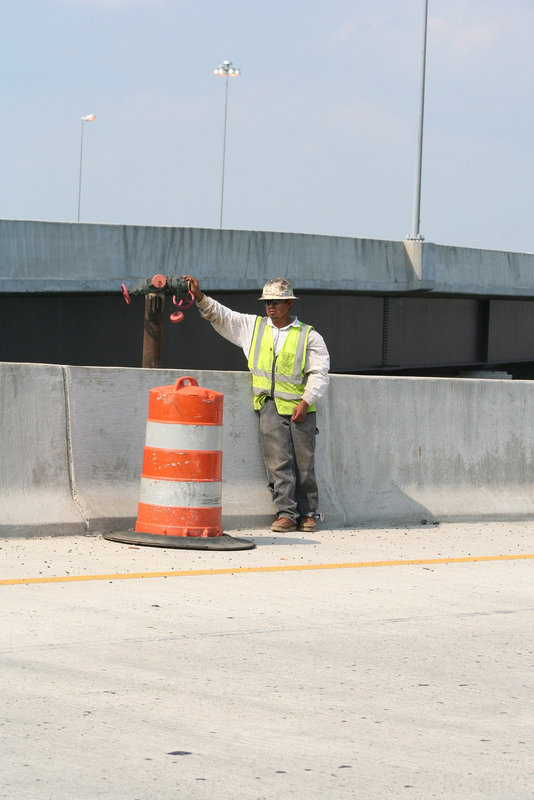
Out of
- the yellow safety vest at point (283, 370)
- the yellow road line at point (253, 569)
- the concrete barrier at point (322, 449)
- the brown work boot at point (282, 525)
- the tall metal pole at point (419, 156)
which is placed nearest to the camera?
the yellow road line at point (253, 569)

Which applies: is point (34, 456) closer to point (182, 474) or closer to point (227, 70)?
point (182, 474)

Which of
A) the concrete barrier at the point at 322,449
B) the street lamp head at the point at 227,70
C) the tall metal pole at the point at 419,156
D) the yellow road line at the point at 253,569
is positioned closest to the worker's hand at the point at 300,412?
the concrete barrier at the point at 322,449

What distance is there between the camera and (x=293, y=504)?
36.9 ft

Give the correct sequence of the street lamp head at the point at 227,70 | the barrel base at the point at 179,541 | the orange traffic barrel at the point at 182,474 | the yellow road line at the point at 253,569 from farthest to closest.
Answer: the street lamp head at the point at 227,70 < the orange traffic barrel at the point at 182,474 < the barrel base at the point at 179,541 < the yellow road line at the point at 253,569

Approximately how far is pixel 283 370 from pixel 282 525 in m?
1.24

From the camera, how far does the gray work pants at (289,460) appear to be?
11.2m

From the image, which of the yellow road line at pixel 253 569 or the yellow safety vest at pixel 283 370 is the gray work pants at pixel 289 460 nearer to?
the yellow safety vest at pixel 283 370

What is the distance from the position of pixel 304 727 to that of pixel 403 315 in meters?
20.8

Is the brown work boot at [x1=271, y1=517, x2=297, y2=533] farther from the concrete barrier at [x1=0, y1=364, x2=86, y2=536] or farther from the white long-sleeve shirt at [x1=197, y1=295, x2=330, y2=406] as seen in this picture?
the concrete barrier at [x1=0, y1=364, x2=86, y2=536]

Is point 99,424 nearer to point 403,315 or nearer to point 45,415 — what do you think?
point 45,415

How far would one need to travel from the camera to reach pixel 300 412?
11.2 meters

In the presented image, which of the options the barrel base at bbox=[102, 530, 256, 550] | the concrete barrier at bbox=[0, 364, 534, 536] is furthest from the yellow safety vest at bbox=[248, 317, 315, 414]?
the barrel base at bbox=[102, 530, 256, 550]

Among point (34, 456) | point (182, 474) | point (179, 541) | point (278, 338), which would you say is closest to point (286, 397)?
point (278, 338)

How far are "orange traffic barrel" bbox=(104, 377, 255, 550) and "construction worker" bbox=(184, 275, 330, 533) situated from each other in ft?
3.54
